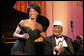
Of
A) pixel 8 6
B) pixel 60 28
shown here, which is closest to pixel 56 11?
pixel 8 6

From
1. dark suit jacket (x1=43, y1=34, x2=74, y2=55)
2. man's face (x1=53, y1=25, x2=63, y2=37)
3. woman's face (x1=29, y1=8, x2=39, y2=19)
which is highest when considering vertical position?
woman's face (x1=29, y1=8, x2=39, y2=19)

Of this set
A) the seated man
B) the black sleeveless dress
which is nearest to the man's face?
the seated man

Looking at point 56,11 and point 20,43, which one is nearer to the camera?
point 20,43

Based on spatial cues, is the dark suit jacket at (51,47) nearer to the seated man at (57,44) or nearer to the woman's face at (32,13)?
the seated man at (57,44)

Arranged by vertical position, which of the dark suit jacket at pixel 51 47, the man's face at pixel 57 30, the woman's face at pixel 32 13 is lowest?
the dark suit jacket at pixel 51 47

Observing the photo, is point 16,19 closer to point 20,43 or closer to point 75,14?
point 20,43

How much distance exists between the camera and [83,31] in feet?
14.5

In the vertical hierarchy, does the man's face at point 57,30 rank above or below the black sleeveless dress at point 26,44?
above

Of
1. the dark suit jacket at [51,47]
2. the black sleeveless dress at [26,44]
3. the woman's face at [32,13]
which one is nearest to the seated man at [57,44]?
the dark suit jacket at [51,47]

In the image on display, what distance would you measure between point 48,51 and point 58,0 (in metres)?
2.37

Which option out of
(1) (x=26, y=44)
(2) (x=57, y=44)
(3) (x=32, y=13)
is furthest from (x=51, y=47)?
(3) (x=32, y=13)

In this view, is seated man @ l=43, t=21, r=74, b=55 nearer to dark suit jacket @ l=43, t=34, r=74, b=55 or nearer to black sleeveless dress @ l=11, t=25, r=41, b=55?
dark suit jacket @ l=43, t=34, r=74, b=55

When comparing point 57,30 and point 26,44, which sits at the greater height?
point 57,30

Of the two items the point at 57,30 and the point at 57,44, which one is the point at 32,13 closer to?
the point at 57,30
